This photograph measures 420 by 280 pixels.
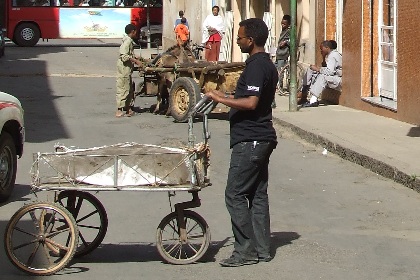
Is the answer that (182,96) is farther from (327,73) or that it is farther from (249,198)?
(249,198)

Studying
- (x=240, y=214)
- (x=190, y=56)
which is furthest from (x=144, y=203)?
(x=190, y=56)

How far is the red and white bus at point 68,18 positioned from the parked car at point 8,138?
3380 cm

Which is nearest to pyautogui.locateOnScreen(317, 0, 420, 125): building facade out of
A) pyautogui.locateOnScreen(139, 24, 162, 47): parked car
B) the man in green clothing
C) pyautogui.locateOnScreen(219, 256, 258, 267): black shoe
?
the man in green clothing

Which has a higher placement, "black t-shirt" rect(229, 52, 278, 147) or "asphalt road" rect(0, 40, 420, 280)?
"black t-shirt" rect(229, 52, 278, 147)

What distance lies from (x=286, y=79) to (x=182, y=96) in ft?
16.7

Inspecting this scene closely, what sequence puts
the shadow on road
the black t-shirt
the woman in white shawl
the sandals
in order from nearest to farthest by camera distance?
1. the black t-shirt
2. the shadow on road
3. the sandals
4. the woman in white shawl

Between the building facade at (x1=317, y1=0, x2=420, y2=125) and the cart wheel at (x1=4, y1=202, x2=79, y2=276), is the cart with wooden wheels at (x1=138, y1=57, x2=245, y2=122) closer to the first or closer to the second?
the building facade at (x1=317, y1=0, x2=420, y2=125)

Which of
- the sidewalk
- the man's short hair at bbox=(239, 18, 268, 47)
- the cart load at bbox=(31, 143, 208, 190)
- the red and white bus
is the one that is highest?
the red and white bus

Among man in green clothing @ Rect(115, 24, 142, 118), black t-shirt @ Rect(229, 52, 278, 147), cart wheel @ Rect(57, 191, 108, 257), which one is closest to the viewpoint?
black t-shirt @ Rect(229, 52, 278, 147)

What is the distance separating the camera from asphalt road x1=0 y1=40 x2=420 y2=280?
25.3ft

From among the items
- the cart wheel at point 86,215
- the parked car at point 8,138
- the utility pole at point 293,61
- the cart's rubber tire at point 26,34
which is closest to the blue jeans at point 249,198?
the cart wheel at point 86,215

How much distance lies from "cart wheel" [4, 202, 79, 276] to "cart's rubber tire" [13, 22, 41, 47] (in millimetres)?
37363

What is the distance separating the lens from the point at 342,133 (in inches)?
594


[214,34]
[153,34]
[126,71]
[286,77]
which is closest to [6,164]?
[126,71]
